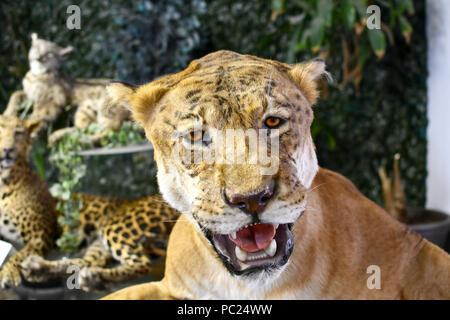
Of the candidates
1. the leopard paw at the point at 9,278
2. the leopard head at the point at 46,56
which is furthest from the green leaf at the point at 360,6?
the leopard paw at the point at 9,278

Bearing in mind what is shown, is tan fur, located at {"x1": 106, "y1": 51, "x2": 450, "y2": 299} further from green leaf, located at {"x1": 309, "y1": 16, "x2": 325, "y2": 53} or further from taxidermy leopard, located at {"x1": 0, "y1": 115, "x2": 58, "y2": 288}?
green leaf, located at {"x1": 309, "y1": 16, "x2": 325, "y2": 53}

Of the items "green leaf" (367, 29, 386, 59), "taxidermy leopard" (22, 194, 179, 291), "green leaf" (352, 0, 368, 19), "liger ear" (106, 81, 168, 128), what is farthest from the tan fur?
"green leaf" (352, 0, 368, 19)

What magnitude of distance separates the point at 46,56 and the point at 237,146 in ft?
4.56

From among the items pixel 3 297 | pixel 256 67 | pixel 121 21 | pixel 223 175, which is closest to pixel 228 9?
pixel 121 21

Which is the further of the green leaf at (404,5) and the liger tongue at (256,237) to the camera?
the green leaf at (404,5)

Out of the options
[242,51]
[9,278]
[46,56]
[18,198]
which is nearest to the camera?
[242,51]

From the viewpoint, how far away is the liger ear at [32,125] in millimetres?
1626

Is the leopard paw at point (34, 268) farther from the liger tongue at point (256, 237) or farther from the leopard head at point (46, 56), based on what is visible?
the liger tongue at point (256, 237)

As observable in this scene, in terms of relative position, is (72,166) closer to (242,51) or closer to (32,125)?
(32,125)

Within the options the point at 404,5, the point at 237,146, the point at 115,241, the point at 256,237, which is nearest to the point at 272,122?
the point at 237,146

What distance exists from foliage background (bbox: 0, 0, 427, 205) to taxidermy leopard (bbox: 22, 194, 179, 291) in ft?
0.78

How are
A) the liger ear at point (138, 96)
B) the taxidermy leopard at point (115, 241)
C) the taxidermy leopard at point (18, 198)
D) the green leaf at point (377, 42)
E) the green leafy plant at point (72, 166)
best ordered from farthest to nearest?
the green leaf at point (377, 42), the green leafy plant at point (72, 166), the taxidermy leopard at point (18, 198), the taxidermy leopard at point (115, 241), the liger ear at point (138, 96)

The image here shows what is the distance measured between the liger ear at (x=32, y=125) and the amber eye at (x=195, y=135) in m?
1.00

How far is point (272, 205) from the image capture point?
2.47 ft
